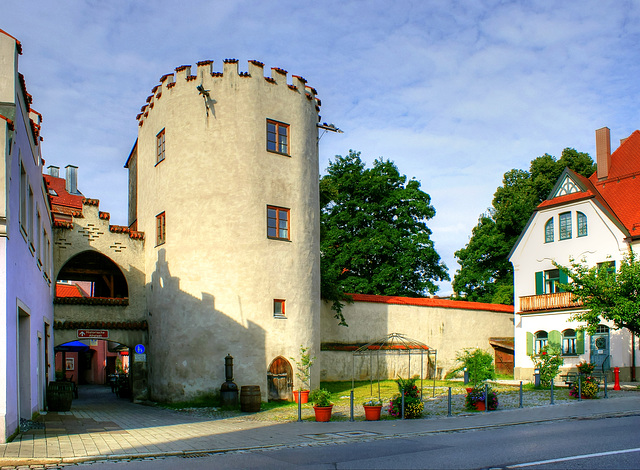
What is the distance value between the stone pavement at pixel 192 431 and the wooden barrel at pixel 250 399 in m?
1.61

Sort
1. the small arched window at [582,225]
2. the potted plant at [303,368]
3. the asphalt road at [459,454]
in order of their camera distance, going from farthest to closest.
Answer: the small arched window at [582,225]
the potted plant at [303,368]
the asphalt road at [459,454]

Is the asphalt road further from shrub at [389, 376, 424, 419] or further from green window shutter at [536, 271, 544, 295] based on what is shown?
green window shutter at [536, 271, 544, 295]

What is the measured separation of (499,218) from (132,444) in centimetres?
3687

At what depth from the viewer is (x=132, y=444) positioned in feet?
41.7

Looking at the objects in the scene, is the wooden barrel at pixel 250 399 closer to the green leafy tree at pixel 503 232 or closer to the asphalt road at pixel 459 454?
the asphalt road at pixel 459 454

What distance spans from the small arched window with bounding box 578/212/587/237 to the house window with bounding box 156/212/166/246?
2121 cm

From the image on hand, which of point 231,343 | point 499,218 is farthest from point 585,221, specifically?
point 231,343

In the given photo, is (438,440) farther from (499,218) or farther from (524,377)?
(499,218)

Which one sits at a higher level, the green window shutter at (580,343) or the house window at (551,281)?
the house window at (551,281)

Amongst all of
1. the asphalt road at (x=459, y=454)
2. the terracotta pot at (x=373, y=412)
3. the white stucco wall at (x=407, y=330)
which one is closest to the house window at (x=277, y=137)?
the white stucco wall at (x=407, y=330)

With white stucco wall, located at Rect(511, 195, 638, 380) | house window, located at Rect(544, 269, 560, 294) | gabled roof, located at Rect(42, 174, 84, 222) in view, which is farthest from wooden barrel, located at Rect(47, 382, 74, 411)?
gabled roof, located at Rect(42, 174, 84, 222)

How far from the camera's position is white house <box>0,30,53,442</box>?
12.6m

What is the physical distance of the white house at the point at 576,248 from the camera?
98.8 ft

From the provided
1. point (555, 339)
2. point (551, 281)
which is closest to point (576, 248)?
point (551, 281)
